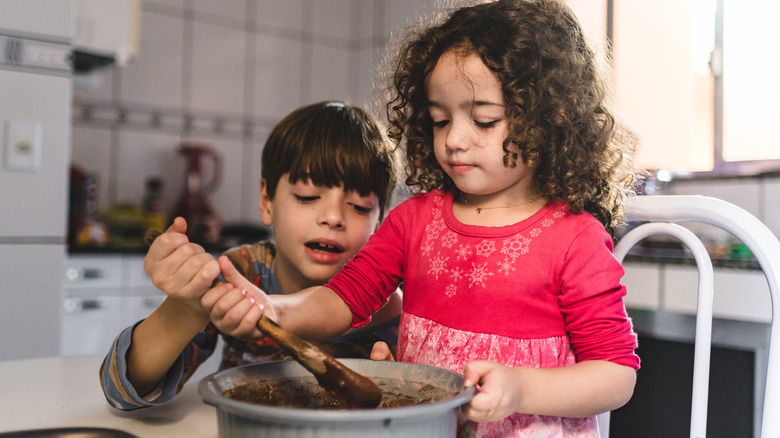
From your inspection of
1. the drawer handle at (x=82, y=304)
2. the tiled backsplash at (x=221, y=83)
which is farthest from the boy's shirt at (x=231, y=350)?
the tiled backsplash at (x=221, y=83)

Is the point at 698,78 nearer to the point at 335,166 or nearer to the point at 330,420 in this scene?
the point at 335,166

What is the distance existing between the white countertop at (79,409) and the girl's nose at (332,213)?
295mm

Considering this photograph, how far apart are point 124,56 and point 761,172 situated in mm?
2661

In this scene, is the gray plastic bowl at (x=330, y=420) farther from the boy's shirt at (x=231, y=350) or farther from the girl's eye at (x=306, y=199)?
the girl's eye at (x=306, y=199)

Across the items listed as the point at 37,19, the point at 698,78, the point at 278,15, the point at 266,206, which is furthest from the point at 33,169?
the point at 698,78

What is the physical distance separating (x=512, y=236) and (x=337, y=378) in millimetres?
303

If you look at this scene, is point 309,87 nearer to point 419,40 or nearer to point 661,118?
point 661,118

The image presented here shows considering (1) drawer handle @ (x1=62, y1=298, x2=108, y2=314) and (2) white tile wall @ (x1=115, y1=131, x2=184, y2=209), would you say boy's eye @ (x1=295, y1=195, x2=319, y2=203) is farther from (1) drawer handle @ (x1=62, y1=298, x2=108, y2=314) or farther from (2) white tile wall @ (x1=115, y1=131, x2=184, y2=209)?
(2) white tile wall @ (x1=115, y1=131, x2=184, y2=209)

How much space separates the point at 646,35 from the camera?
120 inches

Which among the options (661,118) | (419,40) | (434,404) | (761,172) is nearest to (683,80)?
(661,118)

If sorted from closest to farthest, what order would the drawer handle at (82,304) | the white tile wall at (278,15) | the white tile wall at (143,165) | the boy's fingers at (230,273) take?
the boy's fingers at (230,273), the drawer handle at (82,304), the white tile wall at (143,165), the white tile wall at (278,15)

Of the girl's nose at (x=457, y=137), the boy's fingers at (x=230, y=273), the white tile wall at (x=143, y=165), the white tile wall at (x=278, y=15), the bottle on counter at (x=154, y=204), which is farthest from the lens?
the white tile wall at (x=278, y=15)

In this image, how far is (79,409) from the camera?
29.7 inches

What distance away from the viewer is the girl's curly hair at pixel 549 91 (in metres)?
0.73
